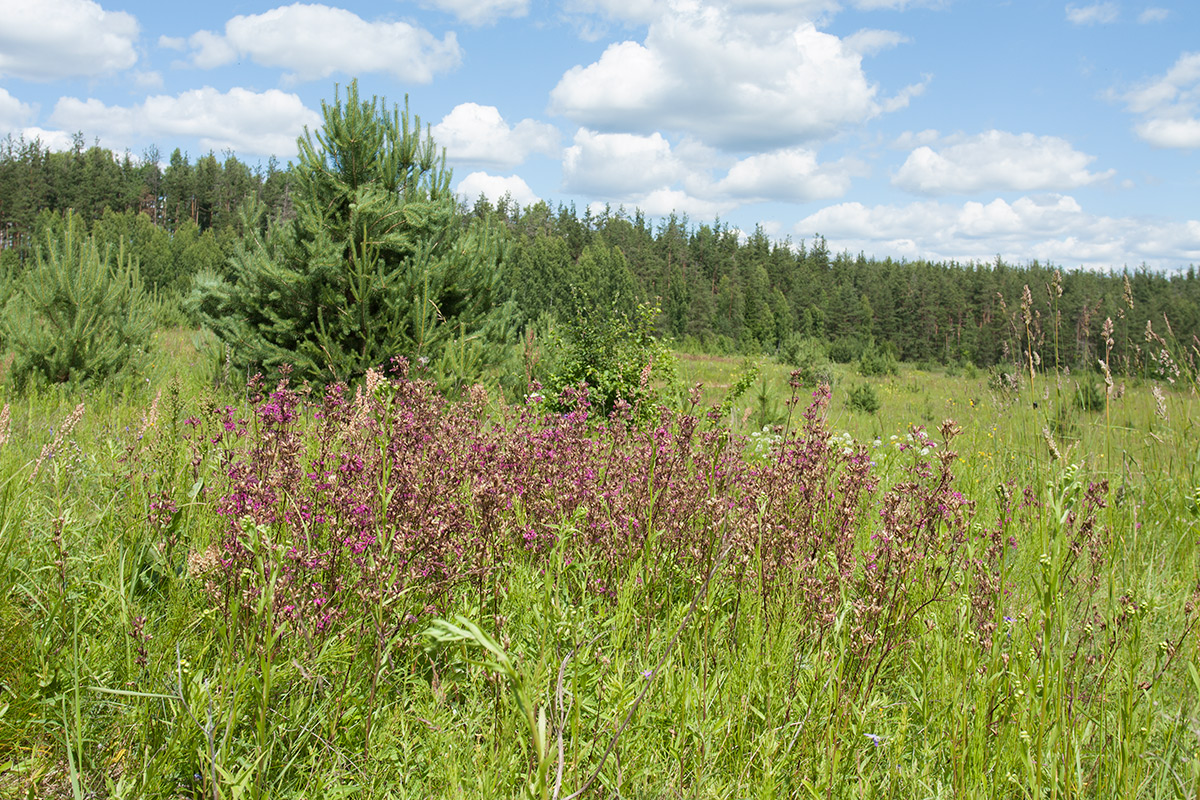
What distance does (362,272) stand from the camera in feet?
23.3

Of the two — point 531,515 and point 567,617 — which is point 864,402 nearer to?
point 531,515

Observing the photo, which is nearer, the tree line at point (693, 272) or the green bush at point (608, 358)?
the green bush at point (608, 358)

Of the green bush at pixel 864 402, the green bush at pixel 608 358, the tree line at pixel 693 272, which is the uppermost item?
the tree line at pixel 693 272

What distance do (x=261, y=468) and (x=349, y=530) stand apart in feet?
1.89

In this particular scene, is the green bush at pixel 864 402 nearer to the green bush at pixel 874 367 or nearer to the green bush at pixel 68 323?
the green bush at pixel 68 323

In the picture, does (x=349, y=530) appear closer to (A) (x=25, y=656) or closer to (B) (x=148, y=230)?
(A) (x=25, y=656)

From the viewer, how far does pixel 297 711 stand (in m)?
1.88

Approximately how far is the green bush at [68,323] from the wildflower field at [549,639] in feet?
20.3

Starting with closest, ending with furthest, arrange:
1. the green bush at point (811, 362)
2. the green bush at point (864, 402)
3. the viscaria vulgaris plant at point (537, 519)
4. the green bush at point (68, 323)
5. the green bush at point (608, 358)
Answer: the viscaria vulgaris plant at point (537, 519) < the green bush at point (68, 323) < the green bush at point (608, 358) < the green bush at point (864, 402) < the green bush at point (811, 362)

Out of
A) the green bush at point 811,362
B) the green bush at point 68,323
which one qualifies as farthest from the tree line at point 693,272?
the green bush at point 68,323

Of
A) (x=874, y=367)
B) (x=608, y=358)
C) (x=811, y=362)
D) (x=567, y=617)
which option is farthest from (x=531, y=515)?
(x=874, y=367)

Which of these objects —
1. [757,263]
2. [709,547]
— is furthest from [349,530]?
[757,263]

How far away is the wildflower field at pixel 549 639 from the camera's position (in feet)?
5.64

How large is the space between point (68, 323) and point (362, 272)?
4155mm
